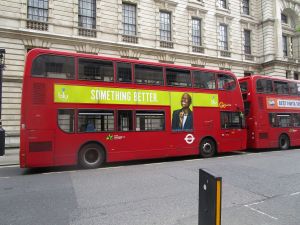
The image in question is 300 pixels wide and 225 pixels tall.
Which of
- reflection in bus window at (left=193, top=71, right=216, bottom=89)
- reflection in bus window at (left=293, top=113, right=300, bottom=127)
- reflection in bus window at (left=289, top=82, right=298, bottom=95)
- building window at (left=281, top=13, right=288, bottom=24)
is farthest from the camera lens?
building window at (left=281, top=13, right=288, bottom=24)

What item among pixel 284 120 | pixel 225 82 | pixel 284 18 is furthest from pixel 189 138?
pixel 284 18

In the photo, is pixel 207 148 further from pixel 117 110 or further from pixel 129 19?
pixel 129 19

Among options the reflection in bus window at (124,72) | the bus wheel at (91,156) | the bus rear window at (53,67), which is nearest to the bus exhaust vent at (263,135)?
the reflection in bus window at (124,72)

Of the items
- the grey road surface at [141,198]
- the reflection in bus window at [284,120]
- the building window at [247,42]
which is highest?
the building window at [247,42]

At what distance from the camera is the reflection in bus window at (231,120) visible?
12.2 m

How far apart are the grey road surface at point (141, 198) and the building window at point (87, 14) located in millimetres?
13997

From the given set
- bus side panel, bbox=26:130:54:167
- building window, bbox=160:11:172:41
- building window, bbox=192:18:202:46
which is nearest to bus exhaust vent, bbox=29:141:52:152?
bus side panel, bbox=26:130:54:167

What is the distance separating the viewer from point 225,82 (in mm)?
12375

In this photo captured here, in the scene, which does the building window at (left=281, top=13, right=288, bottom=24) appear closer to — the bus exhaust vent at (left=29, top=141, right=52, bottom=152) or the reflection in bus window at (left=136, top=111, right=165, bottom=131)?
the reflection in bus window at (left=136, top=111, right=165, bottom=131)

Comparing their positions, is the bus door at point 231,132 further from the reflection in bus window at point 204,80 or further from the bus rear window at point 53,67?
the bus rear window at point 53,67

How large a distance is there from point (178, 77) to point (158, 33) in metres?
11.7

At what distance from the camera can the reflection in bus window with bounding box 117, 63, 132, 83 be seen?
9916 mm

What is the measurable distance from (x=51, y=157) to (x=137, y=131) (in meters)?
3.45

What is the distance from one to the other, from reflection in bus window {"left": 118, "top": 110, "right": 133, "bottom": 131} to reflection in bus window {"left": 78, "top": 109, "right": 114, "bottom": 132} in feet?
1.10
